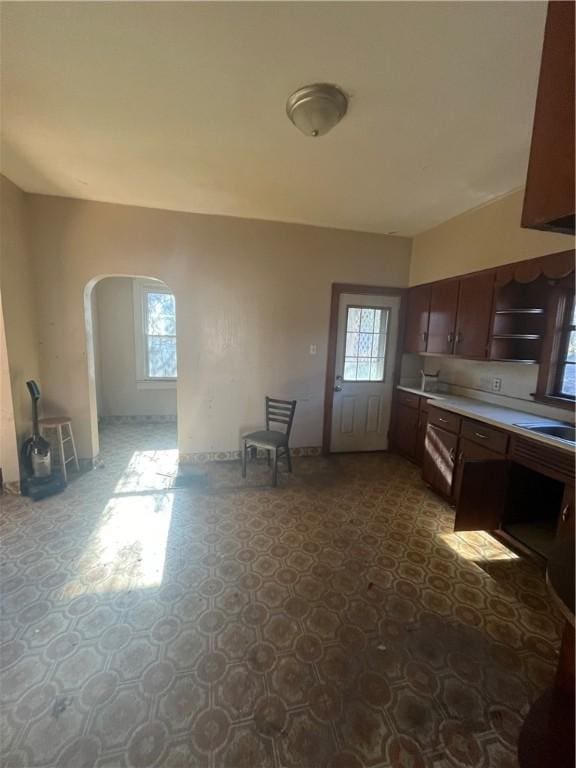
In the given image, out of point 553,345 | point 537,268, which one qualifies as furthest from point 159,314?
point 553,345

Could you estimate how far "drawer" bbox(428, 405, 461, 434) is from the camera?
2820 millimetres

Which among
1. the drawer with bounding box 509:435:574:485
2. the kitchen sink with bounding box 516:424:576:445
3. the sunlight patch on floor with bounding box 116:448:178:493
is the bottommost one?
the sunlight patch on floor with bounding box 116:448:178:493

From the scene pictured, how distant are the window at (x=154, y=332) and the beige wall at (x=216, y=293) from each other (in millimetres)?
1832

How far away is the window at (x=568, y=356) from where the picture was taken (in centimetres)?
247

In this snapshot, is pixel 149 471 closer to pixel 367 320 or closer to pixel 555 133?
pixel 367 320

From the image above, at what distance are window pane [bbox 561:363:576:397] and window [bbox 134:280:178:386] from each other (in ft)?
15.8

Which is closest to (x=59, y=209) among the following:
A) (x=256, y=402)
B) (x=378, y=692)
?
(x=256, y=402)

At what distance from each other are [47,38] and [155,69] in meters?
0.43

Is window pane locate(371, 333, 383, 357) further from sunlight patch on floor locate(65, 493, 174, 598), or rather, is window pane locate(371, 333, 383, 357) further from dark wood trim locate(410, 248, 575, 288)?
sunlight patch on floor locate(65, 493, 174, 598)

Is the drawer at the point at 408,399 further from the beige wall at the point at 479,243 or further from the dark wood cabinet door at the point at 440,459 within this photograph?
the beige wall at the point at 479,243

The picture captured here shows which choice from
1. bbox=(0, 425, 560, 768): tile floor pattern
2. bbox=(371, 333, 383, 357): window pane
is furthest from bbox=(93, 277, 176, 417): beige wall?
bbox=(371, 333, 383, 357): window pane

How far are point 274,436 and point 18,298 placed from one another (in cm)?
270

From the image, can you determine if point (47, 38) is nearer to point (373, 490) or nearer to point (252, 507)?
point (252, 507)

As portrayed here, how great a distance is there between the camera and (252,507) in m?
2.80
